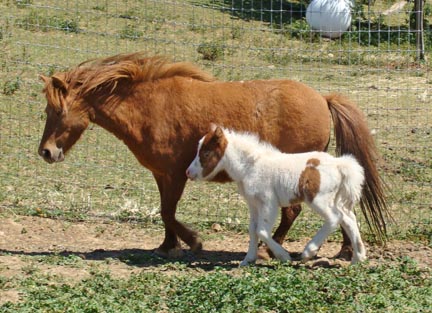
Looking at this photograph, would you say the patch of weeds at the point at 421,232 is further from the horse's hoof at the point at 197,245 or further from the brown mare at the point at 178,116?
the horse's hoof at the point at 197,245

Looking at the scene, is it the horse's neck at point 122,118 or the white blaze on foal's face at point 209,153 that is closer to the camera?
the white blaze on foal's face at point 209,153

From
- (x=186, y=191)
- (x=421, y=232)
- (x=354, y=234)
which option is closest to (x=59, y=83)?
(x=186, y=191)

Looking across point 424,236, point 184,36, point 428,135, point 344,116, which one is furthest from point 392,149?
point 184,36

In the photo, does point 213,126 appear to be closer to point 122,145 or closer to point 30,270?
point 30,270

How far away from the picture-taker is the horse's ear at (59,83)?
7.68 meters

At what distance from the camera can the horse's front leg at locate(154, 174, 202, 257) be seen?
763 centimetres

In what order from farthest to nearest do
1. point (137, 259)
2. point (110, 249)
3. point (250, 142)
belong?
point (110, 249) < point (137, 259) < point (250, 142)

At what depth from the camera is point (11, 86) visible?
40.0 ft

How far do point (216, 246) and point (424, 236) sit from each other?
78.0 inches

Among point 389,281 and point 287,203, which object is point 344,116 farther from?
point 389,281

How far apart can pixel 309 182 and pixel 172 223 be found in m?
1.48

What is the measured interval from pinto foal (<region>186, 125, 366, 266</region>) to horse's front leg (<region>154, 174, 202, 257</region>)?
41cm

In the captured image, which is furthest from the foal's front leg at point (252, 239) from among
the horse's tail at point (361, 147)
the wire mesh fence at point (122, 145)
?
the wire mesh fence at point (122, 145)

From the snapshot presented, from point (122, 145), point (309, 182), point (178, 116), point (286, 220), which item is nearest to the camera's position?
point (309, 182)
